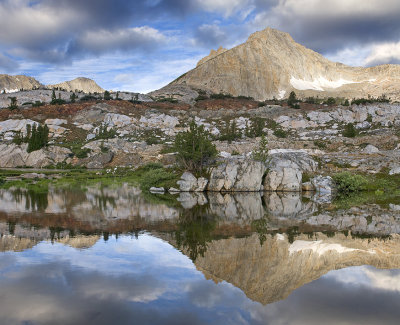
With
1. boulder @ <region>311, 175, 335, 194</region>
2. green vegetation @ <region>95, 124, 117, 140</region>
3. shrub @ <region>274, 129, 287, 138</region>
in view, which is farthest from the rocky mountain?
boulder @ <region>311, 175, 335, 194</region>

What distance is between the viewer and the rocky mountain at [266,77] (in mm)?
156875

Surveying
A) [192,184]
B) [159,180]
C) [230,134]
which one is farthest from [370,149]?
[159,180]

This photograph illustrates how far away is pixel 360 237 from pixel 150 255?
1016cm

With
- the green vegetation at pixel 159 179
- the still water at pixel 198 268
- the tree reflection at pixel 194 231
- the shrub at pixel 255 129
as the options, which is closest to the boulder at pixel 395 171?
the still water at pixel 198 268

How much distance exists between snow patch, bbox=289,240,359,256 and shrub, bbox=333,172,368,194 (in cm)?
2463

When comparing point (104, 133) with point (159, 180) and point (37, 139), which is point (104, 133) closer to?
point (37, 139)

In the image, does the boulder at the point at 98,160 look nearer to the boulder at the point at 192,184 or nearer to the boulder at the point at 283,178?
the boulder at the point at 192,184

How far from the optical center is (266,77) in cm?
16175

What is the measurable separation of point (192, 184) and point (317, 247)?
24.5 meters

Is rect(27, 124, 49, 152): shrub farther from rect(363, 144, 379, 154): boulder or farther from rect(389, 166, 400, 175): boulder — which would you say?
rect(389, 166, 400, 175): boulder

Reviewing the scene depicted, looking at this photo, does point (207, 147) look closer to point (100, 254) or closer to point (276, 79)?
point (100, 254)

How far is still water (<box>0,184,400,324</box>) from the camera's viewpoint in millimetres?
8633

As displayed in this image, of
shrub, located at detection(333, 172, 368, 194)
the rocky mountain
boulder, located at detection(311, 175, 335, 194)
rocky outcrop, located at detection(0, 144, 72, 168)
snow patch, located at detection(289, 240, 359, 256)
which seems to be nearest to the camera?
snow patch, located at detection(289, 240, 359, 256)

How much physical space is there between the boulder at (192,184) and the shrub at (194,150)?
185cm
